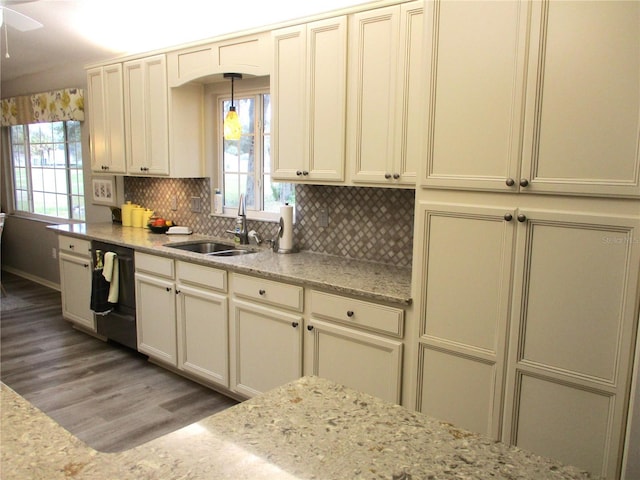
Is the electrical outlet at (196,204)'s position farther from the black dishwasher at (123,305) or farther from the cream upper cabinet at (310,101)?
the cream upper cabinet at (310,101)

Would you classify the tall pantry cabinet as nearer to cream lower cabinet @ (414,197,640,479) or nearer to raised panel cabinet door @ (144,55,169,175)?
cream lower cabinet @ (414,197,640,479)

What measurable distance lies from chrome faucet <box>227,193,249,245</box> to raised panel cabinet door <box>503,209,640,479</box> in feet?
7.27

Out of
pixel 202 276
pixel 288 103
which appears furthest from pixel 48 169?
pixel 288 103

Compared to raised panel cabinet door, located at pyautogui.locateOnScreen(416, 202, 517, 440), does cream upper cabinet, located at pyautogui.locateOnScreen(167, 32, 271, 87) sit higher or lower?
higher

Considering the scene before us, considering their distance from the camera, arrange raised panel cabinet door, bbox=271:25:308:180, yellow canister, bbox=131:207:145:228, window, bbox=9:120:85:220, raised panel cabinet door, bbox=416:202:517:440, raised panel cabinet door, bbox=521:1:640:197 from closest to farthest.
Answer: raised panel cabinet door, bbox=521:1:640:197
raised panel cabinet door, bbox=416:202:517:440
raised panel cabinet door, bbox=271:25:308:180
yellow canister, bbox=131:207:145:228
window, bbox=9:120:85:220

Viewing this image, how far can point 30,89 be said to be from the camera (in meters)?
5.96

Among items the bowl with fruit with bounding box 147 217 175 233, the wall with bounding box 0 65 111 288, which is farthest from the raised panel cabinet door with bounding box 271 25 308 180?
the wall with bounding box 0 65 111 288

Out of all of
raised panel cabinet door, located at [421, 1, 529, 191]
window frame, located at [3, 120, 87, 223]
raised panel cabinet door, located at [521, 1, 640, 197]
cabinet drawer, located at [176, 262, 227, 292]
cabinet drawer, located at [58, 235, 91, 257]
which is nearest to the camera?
raised panel cabinet door, located at [521, 1, 640, 197]

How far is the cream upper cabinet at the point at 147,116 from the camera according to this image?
12.7 ft

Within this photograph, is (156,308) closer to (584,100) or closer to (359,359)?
(359,359)

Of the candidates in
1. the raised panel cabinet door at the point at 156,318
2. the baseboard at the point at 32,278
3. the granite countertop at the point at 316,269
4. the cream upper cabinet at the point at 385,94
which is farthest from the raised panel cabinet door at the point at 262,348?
the baseboard at the point at 32,278

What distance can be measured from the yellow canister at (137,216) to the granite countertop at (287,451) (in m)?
3.59

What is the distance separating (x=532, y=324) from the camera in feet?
6.06

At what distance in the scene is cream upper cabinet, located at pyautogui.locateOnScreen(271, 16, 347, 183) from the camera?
106 inches
